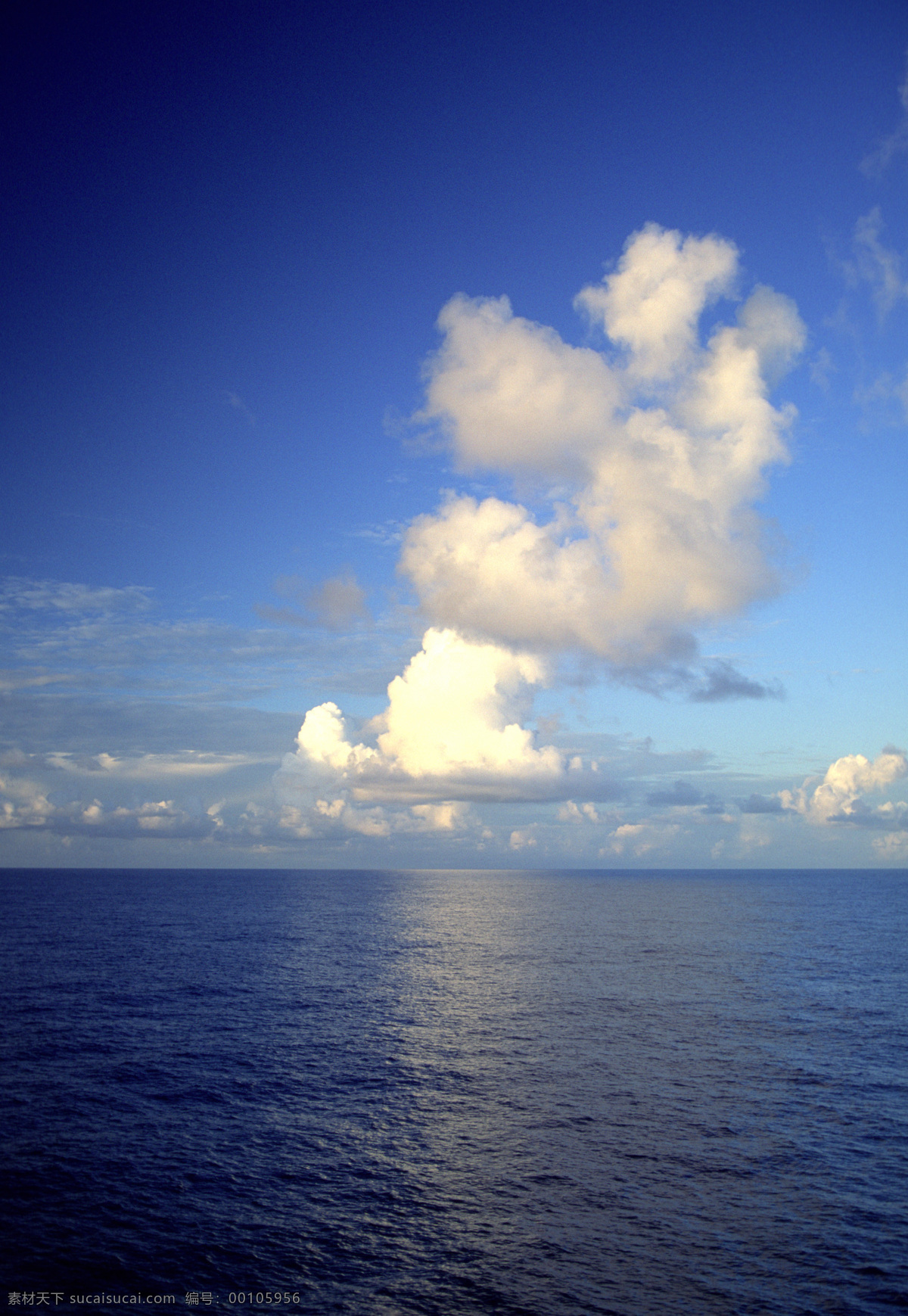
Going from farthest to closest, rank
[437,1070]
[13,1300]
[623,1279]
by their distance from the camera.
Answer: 1. [437,1070]
2. [623,1279]
3. [13,1300]

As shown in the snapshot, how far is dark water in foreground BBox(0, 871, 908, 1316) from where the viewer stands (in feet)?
99.7

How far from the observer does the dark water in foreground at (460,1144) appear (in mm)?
30375

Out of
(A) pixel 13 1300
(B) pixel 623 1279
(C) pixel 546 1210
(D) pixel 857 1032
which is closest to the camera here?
(A) pixel 13 1300

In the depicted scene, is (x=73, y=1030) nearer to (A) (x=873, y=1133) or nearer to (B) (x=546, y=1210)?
(B) (x=546, y=1210)

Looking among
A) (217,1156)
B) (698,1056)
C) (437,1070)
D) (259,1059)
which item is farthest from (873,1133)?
(259,1059)

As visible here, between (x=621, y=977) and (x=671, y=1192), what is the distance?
5770 centimetres

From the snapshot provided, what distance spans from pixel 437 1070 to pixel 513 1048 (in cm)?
826

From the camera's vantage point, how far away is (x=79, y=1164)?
Result: 3872 cm

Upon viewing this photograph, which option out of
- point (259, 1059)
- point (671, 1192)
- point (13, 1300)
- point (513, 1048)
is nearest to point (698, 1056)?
point (513, 1048)

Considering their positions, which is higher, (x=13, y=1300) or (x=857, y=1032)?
(x=13, y=1300)

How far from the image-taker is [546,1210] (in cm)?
3528

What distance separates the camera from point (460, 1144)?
42469 mm

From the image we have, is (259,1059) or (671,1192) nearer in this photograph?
(671,1192)

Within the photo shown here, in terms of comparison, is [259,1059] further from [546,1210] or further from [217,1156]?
[546,1210]
